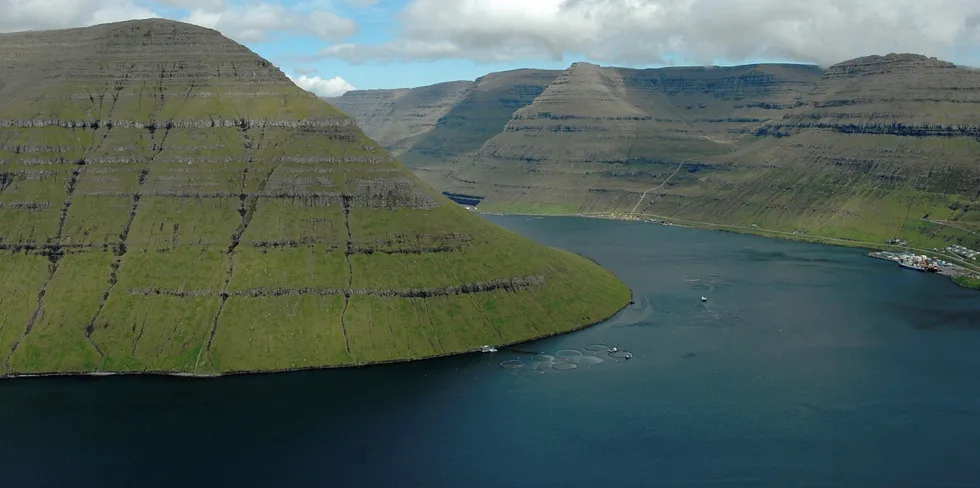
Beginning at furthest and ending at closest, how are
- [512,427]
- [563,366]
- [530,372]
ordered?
[563,366] < [530,372] < [512,427]

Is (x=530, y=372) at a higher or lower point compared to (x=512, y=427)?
higher

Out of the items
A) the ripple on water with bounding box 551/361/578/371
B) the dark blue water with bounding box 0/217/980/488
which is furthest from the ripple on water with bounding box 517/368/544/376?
the ripple on water with bounding box 551/361/578/371

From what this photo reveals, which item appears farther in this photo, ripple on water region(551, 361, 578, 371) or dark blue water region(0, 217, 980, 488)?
ripple on water region(551, 361, 578, 371)

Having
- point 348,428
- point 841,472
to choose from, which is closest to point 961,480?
point 841,472

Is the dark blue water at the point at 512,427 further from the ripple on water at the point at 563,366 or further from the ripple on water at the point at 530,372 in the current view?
the ripple on water at the point at 563,366

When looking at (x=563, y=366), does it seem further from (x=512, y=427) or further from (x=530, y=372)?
(x=512, y=427)

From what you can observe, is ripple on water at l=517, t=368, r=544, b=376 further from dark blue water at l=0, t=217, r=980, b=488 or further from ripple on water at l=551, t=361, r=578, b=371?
ripple on water at l=551, t=361, r=578, b=371

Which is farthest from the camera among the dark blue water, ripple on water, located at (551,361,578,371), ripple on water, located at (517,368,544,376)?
ripple on water, located at (551,361,578,371)

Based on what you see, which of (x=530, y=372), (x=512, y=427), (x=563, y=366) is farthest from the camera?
(x=563, y=366)

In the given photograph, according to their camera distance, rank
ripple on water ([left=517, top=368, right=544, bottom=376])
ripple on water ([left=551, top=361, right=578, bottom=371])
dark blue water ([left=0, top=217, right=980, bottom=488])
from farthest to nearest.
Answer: ripple on water ([left=551, top=361, right=578, bottom=371])
ripple on water ([left=517, top=368, right=544, bottom=376])
dark blue water ([left=0, top=217, right=980, bottom=488])

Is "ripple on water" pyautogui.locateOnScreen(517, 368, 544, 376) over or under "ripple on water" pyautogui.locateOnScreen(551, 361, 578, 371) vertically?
under

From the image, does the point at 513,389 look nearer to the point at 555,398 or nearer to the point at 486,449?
the point at 555,398

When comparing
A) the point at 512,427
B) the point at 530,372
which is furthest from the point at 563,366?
the point at 512,427
